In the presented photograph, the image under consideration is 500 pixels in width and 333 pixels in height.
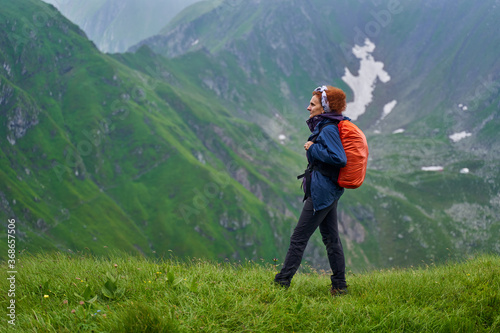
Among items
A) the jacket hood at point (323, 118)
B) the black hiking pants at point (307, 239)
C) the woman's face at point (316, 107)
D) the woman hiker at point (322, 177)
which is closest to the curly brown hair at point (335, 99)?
the woman hiker at point (322, 177)

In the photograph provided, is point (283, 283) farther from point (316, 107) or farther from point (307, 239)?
point (316, 107)

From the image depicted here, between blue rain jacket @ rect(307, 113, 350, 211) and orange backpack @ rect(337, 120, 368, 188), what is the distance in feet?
0.57

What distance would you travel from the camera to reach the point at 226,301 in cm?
605

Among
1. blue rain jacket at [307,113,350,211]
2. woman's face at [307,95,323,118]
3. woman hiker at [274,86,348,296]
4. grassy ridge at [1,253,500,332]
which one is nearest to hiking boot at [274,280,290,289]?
woman hiker at [274,86,348,296]

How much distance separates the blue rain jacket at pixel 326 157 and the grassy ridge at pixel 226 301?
177 centimetres

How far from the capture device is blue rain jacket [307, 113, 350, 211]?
726 centimetres

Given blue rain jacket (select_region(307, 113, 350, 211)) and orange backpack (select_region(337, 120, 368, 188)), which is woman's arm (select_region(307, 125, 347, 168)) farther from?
orange backpack (select_region(337, 120, 368, 188))

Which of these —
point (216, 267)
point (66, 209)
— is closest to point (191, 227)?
point (66, 209)

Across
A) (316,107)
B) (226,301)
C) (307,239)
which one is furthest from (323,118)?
(226,301)

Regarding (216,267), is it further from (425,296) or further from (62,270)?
(425,296)

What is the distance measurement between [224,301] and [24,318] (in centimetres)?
289

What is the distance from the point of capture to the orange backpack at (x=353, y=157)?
7.35 metres

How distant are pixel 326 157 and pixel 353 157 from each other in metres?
0.56

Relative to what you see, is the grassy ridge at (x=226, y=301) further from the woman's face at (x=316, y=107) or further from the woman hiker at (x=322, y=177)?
the woman's face at (x=316, y=107)
